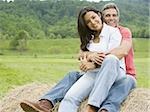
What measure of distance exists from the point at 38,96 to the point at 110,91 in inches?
41.7

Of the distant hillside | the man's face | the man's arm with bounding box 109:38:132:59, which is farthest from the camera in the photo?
the distant hillside

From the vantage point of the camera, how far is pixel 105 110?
4363 millimetres

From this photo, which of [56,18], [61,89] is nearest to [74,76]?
[61,89]

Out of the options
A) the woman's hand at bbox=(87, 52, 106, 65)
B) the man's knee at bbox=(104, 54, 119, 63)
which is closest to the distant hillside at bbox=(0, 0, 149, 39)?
the woman's hand at bbox=(87, 52, 106, 65)

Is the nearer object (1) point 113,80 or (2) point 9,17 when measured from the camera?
(1) point 113,80

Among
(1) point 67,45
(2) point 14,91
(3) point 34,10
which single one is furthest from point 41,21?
(2) point 14,91

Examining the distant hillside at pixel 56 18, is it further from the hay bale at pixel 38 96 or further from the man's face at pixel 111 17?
the man's face at pixel 111 17

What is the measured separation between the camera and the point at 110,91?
450 cm

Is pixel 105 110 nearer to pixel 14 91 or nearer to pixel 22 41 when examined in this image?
pixel 14 91

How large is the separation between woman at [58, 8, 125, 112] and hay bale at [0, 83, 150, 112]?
154mm

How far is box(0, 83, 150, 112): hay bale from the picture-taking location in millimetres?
4613

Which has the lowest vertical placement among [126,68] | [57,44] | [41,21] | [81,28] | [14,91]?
[57,44]

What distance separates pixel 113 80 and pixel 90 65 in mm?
327

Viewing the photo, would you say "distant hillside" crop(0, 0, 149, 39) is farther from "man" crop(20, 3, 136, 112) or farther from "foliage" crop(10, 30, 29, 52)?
"man" crop(20, 3, 136, 112)
